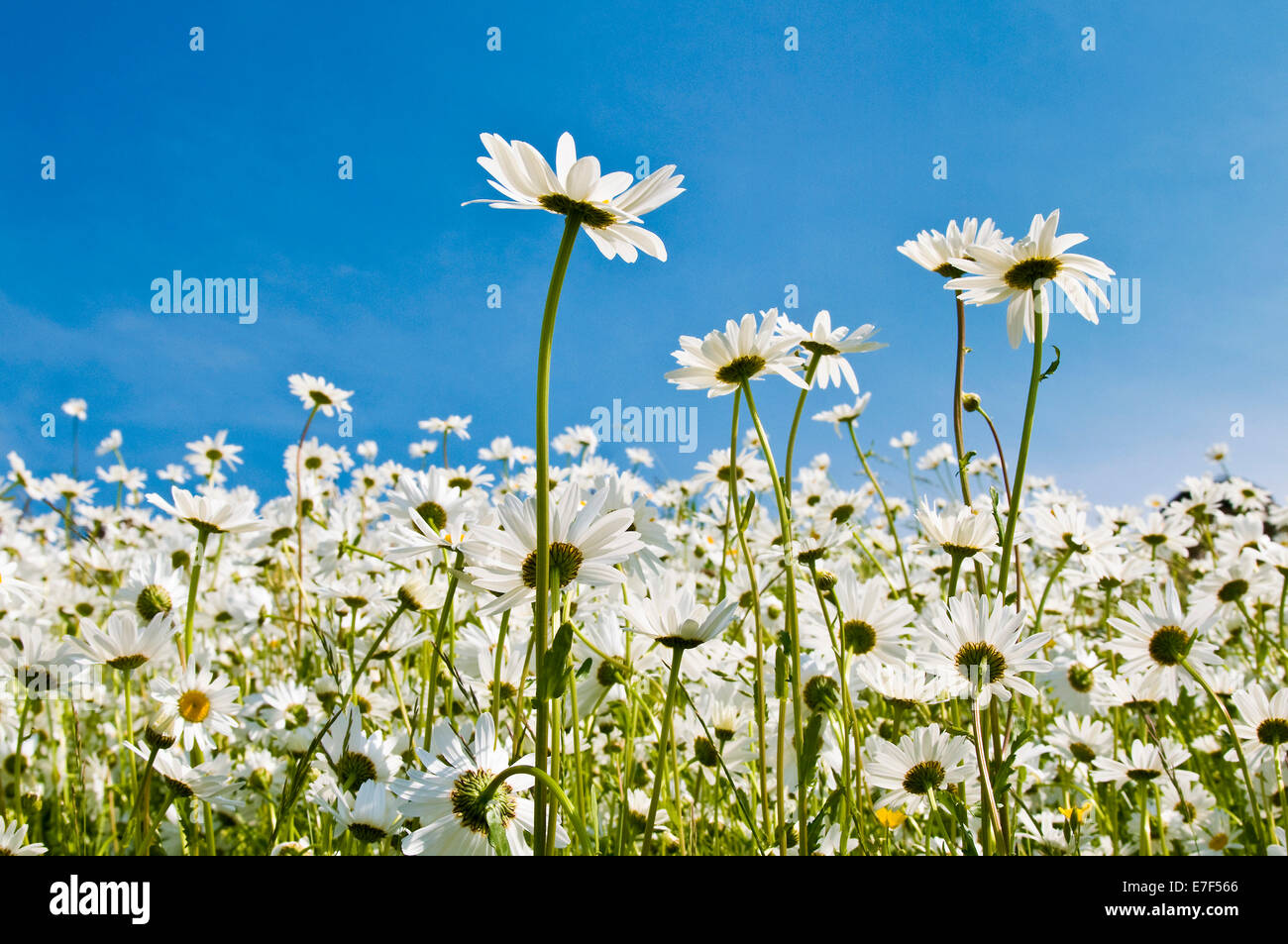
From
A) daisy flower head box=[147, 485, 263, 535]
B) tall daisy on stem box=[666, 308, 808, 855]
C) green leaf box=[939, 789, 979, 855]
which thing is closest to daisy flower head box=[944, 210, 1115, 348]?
tall daisy on stem box=[666, 308, 808, 855]

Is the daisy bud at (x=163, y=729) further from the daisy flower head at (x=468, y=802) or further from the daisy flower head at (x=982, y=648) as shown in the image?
the daisy flower head at (x=982, y=648)

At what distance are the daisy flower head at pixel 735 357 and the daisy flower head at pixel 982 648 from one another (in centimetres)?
35

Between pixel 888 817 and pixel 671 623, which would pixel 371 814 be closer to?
pixel 671 623

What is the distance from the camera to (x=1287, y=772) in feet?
4.78

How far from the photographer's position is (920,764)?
Result: 105 centimetres

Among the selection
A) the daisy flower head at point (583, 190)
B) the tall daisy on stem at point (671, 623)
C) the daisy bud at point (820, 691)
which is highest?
the daisy flower head at point (583, 190)

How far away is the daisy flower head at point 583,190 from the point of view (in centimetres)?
64

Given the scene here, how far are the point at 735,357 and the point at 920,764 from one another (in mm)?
597

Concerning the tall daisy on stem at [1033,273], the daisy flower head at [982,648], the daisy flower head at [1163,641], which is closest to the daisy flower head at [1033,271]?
the tall daisy on stem at [1033,273]

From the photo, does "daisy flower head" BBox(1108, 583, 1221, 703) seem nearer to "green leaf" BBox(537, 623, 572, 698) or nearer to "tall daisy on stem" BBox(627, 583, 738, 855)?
"tall daisy on stem" BBox(627, 583, 738, 855)

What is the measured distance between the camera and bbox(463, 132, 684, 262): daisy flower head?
2.11 ft

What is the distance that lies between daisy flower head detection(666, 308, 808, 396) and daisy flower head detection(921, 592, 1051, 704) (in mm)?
355

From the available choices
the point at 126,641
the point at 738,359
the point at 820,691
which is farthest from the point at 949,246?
the point at 126,641

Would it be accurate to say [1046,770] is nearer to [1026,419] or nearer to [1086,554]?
[1086,554]
